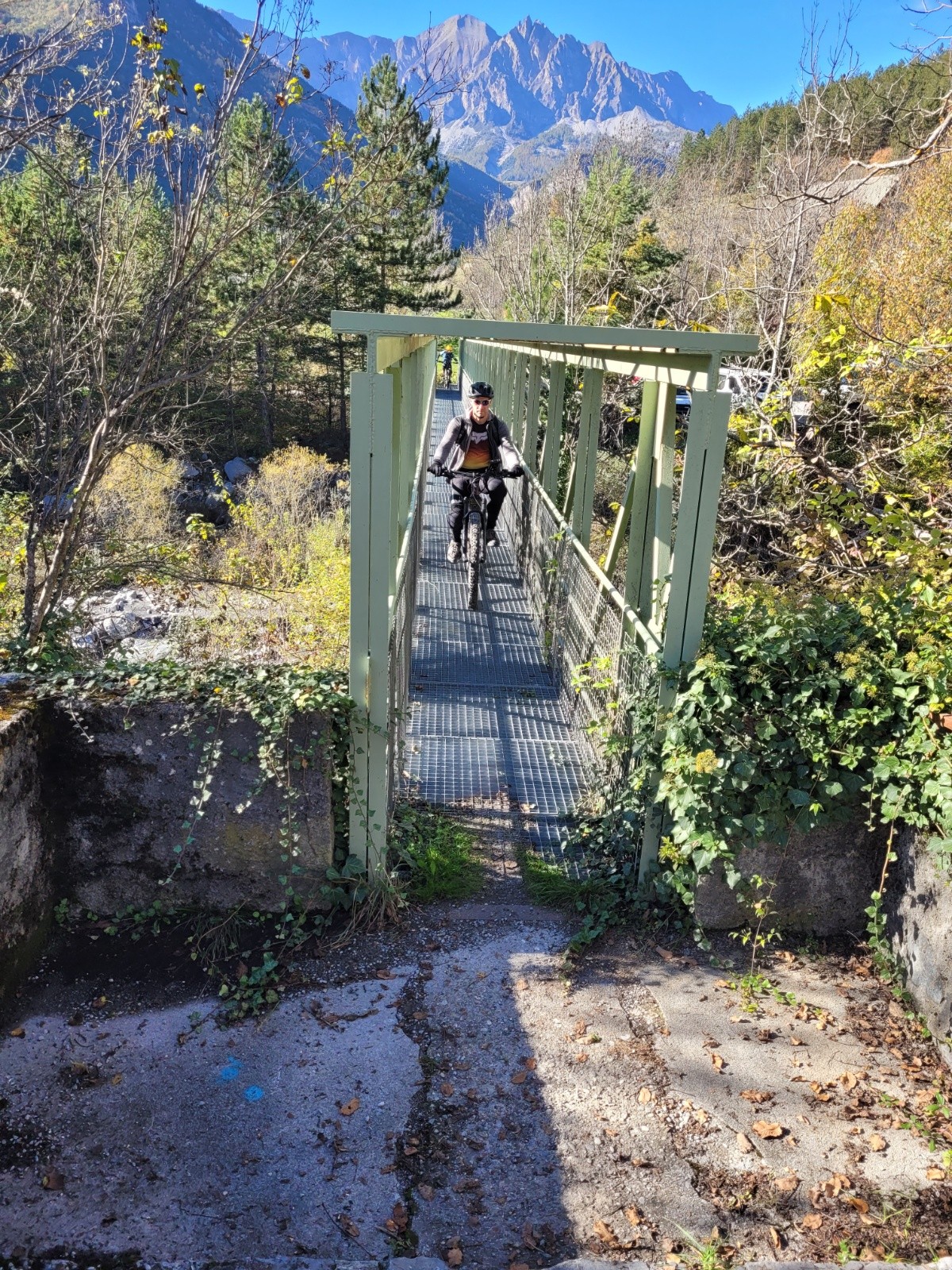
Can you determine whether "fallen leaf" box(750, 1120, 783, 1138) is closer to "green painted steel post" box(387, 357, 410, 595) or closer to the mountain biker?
"green painted steel post" box(387, 357, 410, 595)

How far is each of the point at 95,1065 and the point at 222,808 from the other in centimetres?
112

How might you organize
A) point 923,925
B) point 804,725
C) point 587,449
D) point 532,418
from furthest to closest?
point 532,418 → point 587,449 → point 804,725 → point 923,925

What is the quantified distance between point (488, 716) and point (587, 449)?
2363 mm

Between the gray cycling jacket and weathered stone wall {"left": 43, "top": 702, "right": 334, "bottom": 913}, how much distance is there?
16.5ft

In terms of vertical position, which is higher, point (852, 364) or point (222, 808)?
point (852, 364)

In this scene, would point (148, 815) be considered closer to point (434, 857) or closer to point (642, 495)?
point (434, 857)

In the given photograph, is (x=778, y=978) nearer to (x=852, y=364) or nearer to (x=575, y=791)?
(x=575, y=791)

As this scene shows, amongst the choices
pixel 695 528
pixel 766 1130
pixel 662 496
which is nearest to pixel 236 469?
pixel 662 496

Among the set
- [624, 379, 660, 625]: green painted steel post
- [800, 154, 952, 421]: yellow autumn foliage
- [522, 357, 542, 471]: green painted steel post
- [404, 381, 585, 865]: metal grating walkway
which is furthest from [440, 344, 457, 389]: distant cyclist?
[624, 379, 660, 625]: green painted steel post

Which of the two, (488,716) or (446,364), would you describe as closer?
(488,716)

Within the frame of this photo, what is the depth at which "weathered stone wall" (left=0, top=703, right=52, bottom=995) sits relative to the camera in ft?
11.9

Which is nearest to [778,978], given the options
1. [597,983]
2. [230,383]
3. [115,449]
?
[597,983]

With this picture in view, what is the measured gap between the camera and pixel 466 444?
28.5 feet

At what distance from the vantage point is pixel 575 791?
571 centimetres
